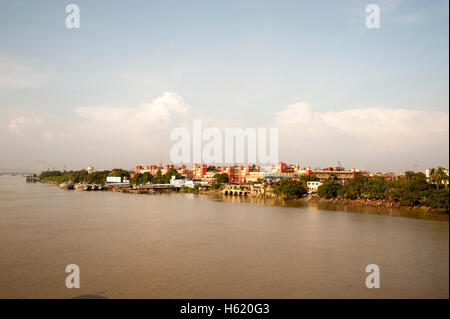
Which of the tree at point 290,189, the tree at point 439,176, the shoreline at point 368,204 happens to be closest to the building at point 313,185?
the tree at point 290,189

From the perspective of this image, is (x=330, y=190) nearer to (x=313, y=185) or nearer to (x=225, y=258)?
(x=313, y=185)

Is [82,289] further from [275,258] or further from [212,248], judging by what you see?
[275,258]

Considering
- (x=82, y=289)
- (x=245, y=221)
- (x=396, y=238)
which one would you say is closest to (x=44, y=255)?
(x=82, y=289)

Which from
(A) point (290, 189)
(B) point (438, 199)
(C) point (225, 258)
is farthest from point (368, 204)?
(C) point (225, 258)

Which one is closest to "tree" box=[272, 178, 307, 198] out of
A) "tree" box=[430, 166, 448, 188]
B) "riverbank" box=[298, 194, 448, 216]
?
"riverbank" box=[298, 194, 448, 216]

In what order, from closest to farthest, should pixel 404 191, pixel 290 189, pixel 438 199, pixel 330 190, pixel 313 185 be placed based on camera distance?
→ 1. pixel 438 199
2. pixel 404 191
3. pixel 330 190
4. pixel 290 189
5. pixel 313 185

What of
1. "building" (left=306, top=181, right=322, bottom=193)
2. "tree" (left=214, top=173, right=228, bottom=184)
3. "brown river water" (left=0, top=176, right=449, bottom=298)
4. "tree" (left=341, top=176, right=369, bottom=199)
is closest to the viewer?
"brown river water" (left=0, top=176, right=449, bottom=298)

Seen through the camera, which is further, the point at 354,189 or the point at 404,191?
the point at 354,189

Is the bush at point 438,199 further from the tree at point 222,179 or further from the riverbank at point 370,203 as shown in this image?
the tree at point 222,179

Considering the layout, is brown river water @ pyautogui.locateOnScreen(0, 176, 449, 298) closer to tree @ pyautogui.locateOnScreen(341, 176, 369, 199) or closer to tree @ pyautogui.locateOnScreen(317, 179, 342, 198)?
tree @ pyautogui.locateOnScreen(341, 176, 369, 199)
